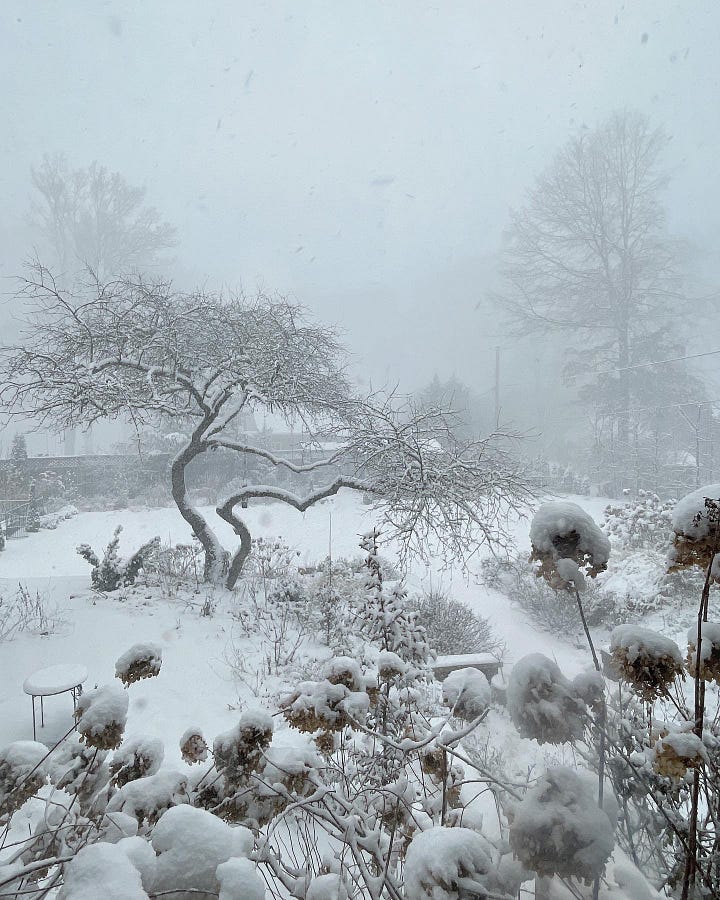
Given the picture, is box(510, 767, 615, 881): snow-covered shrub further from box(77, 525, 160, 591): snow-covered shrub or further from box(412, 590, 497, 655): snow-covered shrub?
box(77, 525, 160, 591): snow-covered shrub

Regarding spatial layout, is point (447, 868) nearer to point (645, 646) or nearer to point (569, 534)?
point (645, 646)

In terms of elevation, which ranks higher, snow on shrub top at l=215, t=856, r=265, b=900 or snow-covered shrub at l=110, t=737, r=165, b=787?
snow on shrub top at l=215, t=856, r=265, b=900

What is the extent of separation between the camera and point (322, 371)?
7.91 metres

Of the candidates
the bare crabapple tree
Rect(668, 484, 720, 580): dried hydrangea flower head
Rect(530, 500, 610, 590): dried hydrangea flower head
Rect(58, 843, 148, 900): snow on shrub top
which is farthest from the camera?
the bare crabapple tree

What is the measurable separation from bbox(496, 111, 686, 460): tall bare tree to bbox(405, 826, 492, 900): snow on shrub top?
692 inches

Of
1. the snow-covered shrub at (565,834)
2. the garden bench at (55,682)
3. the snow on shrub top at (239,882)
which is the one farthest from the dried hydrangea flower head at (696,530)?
the garden bench at (55,682)

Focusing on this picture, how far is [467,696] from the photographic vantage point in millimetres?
1367

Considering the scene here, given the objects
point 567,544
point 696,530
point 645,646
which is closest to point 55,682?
point 567,544

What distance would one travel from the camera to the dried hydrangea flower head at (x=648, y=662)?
88cm

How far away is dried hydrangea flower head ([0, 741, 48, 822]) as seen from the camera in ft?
3.77

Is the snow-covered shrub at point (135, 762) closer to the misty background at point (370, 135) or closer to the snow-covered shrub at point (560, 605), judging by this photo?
the snow-covered shrub at point (560, 605)

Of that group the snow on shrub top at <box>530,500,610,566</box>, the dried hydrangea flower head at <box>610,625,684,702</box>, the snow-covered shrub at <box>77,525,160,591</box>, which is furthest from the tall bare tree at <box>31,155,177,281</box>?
the dried hydrangea flower head at <box>610,625,684,702</box>

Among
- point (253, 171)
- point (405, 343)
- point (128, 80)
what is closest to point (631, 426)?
point (405, 343)

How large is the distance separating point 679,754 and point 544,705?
0.22 meters
